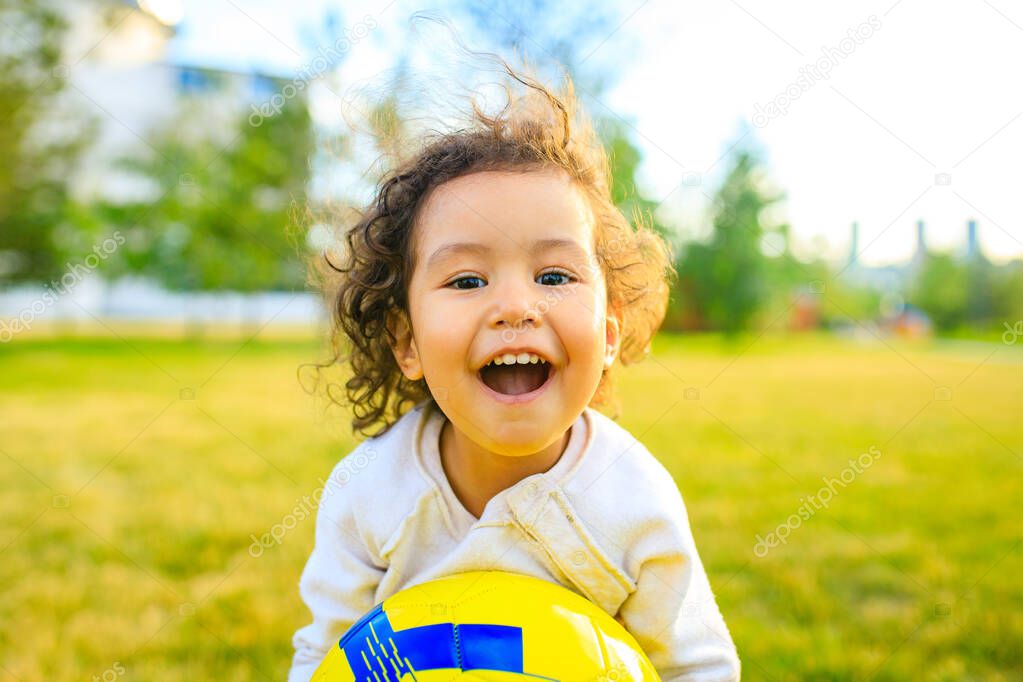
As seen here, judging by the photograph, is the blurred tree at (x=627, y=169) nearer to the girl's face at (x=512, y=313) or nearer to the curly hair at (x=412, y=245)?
the curly hair at (x=412, y=245)

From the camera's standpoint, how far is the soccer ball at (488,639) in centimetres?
172

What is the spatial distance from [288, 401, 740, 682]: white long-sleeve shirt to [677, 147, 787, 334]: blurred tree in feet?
89.4

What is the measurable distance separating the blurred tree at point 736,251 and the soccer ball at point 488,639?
90.4 feet

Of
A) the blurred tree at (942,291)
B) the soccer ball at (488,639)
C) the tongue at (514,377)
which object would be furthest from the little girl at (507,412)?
the blurred tree at (942,291)

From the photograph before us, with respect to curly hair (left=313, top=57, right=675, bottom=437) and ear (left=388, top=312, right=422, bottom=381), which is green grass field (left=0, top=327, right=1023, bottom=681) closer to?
curly hair (left=313, top=57, right=675, bottom=437)

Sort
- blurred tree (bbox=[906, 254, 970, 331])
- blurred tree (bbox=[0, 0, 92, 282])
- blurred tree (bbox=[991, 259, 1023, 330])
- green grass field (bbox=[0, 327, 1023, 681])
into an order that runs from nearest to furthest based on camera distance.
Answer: green grass field (bbox=[0, 327, 1023, 681]) → blurred tree (bbox=[0, 0, 92, 282]) → blurred tree (bbox=[991, 259, 1023, 330]) → blurred tree (bbox=[906, 254, 970, 331])

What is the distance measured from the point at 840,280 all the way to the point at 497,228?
135ft

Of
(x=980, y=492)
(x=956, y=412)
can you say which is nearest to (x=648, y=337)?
(x=980, y=492)

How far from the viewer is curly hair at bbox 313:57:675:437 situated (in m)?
2.17

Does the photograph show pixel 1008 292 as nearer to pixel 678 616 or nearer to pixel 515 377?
pixel 678 616

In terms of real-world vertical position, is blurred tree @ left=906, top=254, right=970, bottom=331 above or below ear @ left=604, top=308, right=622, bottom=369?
above

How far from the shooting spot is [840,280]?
39.6 meters

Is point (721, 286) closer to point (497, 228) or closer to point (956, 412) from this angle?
point (956, 412)

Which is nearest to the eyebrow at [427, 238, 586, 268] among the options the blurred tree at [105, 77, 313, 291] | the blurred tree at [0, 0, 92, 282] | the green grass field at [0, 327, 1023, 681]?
the green grass field at [0, 327, 1023, 681]
